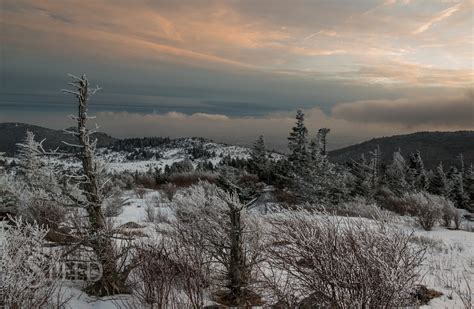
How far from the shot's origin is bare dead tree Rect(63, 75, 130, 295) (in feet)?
20.9

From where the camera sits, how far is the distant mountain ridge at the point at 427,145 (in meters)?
157

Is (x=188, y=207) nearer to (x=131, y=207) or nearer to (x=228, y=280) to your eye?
(x=228, y=280)

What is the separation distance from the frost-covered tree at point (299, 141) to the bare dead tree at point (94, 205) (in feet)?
79.1

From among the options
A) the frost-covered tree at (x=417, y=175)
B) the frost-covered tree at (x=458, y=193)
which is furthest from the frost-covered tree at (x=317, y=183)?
the frost-covered tree at (x=417, y=175)

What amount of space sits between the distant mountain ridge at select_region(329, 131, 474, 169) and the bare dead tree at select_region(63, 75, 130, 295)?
146 m

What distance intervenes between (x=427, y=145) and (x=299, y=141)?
16628 cm

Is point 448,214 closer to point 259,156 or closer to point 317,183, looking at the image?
point 317,183

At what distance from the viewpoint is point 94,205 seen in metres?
6.47

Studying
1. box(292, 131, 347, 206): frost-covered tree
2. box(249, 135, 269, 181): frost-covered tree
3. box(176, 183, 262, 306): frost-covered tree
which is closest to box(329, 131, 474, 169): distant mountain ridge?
box(249, 135, 269, 181): frost-covered tree

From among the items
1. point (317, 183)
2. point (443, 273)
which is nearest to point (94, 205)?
point (443, 273)

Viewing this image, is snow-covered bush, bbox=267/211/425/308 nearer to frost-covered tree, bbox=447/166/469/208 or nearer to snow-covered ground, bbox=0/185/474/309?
snow-covered ground, bbox=0/185/474/309

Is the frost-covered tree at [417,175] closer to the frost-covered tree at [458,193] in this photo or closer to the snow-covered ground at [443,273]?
the frost-covered tree at [458,193]

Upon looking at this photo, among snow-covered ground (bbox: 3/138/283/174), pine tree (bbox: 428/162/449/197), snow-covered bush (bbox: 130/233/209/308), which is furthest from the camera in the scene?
snow-covered ground (bbox: 3/138/283/174)

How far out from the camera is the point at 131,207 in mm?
22188
